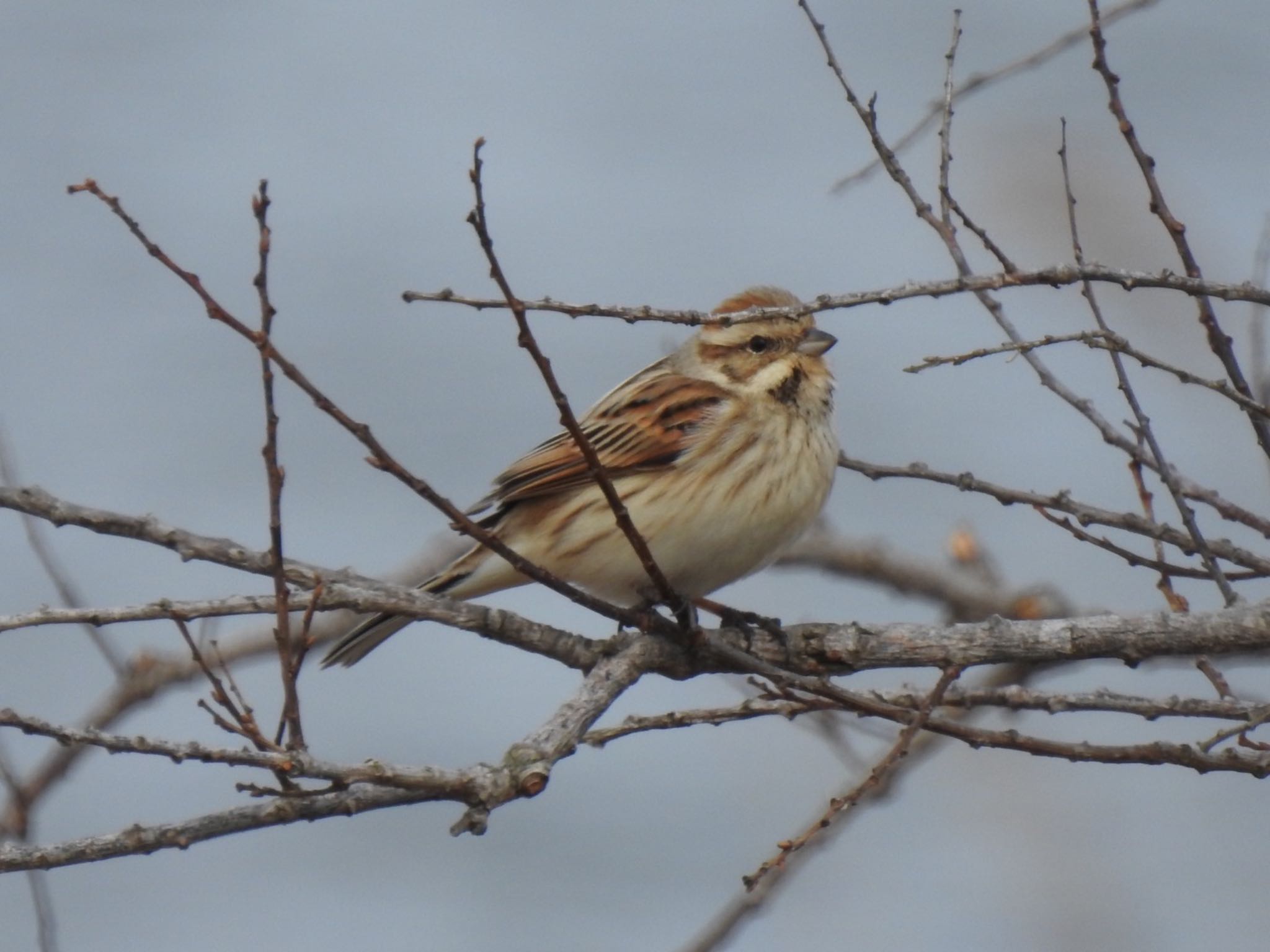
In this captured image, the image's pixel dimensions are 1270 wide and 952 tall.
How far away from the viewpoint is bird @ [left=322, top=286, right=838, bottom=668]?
19.2 feet

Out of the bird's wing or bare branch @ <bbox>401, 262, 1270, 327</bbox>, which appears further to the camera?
the bird's wing

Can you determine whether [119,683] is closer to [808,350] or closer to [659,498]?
[659,498]

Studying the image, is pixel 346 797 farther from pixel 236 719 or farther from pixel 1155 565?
pixel 1155 565

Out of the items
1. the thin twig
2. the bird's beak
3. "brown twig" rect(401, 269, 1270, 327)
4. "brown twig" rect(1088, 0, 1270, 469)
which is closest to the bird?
the bird's beak

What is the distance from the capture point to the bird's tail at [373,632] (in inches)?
230

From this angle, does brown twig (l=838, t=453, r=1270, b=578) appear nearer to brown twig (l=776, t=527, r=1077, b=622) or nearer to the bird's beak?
the bird's beak

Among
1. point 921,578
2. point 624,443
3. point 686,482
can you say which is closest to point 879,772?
point 686,482

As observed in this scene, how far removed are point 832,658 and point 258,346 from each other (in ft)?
6.74

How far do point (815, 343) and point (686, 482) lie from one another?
775 mm

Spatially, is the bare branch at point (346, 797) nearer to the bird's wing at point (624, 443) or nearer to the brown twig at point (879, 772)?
the brown twig at point (879, 772)

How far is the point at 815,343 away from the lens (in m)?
6.31

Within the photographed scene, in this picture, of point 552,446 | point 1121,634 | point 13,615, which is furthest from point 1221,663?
point 13,615

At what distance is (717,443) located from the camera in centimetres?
604

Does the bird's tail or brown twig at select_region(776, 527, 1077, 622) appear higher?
brown twig at select_region(776, 527, 1077, 622)
